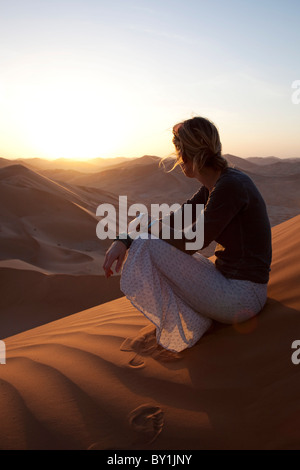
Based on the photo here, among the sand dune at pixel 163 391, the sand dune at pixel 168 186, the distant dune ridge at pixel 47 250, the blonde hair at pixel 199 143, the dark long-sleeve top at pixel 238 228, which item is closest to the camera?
the sand dune at pixel 163 391

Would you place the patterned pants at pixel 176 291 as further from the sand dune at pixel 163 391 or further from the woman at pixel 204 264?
the sand dune at pixel 163 391

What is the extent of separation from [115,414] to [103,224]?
32.4 feet

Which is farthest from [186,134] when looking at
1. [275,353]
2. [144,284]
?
[275,353]

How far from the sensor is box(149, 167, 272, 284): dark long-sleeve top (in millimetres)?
1919

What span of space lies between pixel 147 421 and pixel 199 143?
140 centimetres

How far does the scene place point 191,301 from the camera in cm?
202

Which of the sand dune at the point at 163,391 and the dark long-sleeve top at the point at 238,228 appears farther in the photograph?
the dark long-sleeve top at the point at 238,228

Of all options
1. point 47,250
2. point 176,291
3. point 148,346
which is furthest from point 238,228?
point 47,250

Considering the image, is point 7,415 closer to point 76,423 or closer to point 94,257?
point 76,423

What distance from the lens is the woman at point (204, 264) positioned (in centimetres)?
194

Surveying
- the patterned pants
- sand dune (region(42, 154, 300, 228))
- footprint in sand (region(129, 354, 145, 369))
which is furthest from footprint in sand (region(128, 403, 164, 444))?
sand dune (region(42, 154, 300, 228))

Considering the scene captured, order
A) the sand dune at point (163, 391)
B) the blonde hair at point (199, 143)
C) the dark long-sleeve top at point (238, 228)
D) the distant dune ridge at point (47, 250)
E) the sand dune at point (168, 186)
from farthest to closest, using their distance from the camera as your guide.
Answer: the sand dune at point (168, 186)
the distant dune ridge at point (47, 250)
the blonde hair at point (199, 143)
the dark long-sleeve top at point (238, 228)
the sand dune at point (163, 391)

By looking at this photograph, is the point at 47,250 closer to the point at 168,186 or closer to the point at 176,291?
the point at 176,291

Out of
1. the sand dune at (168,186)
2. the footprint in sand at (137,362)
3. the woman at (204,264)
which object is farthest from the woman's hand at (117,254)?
the sand dune at (168,186)
